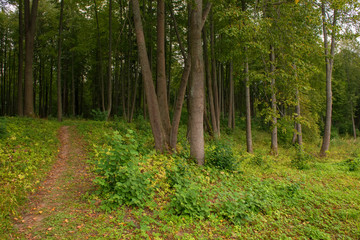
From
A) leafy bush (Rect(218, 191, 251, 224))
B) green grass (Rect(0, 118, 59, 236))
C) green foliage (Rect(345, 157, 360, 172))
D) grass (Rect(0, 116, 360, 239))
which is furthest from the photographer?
green foliage (Rect(345, 157, 360, 172))

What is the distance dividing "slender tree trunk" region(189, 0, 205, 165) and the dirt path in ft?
10.9

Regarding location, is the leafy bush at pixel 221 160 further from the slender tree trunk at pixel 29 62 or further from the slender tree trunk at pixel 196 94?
the slender tree trunk at pixel 29 62

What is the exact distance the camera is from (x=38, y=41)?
2148 cm

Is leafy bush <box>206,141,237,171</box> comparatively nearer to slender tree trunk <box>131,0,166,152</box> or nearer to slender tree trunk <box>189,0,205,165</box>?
slender tree trunk <box>189,0,205,165</box>

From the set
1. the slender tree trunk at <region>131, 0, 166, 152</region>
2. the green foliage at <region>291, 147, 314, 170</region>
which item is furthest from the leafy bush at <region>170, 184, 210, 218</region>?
the green foliage at <region>291, 147, 314, 170</region>

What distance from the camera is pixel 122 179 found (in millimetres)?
4809

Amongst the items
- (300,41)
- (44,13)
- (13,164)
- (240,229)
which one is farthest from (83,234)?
(44,13)

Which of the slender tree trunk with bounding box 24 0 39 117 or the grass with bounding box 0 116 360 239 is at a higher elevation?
the slender tree trunk with bounding box 24 0 39 117

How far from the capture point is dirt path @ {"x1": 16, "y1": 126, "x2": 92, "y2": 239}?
3.89 meters

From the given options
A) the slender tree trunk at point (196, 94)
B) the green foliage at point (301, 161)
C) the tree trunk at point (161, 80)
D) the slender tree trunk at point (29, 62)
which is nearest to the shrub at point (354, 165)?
the green foliage at point (301, 161)

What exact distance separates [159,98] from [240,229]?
5322 millimetres

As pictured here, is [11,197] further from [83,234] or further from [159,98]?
[159,98]

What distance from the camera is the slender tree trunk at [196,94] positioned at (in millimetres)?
7535

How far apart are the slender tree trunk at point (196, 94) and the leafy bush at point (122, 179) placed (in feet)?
9.47
